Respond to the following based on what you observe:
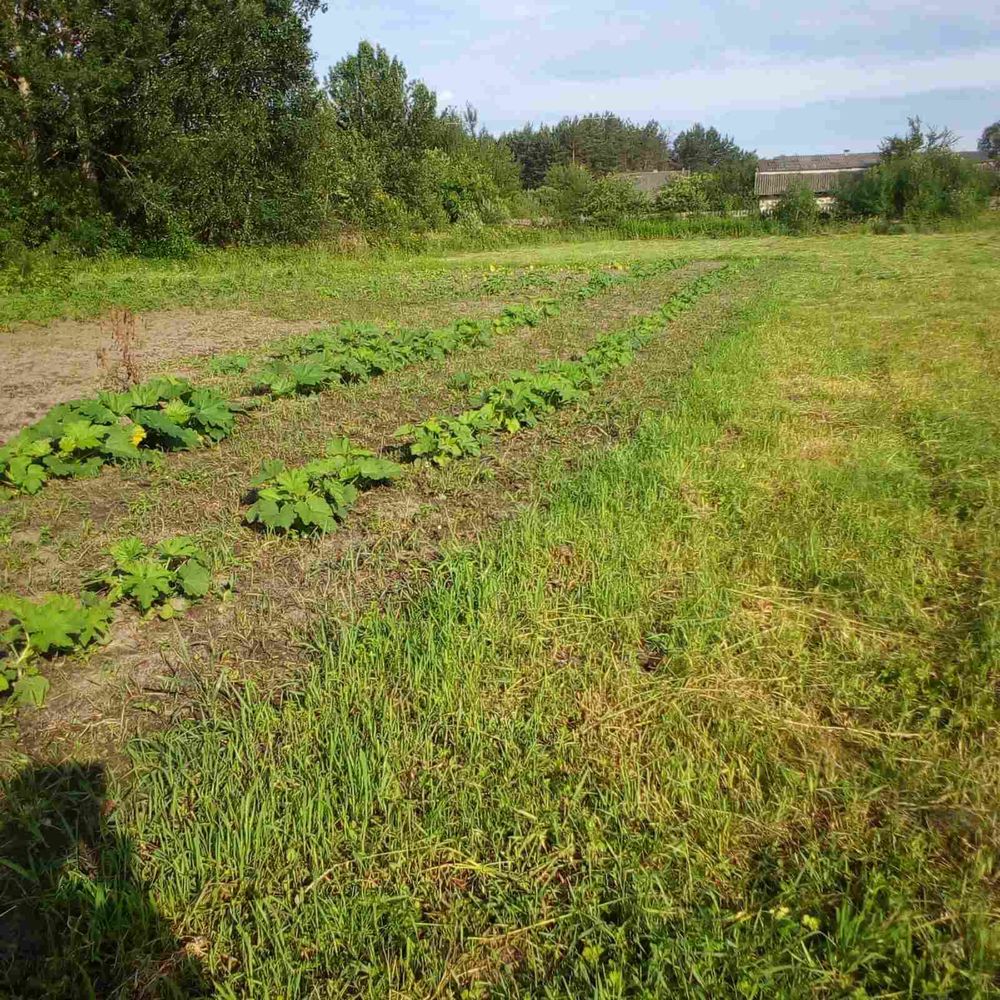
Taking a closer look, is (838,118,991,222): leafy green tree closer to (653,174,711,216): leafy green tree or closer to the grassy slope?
the grassy slope

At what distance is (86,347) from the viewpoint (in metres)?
8.34

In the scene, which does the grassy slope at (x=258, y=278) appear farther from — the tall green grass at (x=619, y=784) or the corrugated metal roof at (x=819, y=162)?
the corrugated metal roof at (x=819, y=162)

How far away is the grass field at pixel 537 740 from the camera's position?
1525 millimetres

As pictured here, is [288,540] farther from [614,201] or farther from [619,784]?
[614,201]

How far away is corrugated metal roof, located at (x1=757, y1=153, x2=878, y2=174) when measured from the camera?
53.8 m

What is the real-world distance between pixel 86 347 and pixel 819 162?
199ft

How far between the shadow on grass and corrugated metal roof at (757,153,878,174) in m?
59.0

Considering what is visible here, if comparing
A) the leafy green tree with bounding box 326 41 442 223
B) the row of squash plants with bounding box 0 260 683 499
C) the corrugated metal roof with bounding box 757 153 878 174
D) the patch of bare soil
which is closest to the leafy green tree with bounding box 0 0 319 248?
the leafy green tree with bounding box 326 41 442 223

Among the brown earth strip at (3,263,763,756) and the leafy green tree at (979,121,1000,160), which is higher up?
the leafy green tree at (979,121,1000,160)

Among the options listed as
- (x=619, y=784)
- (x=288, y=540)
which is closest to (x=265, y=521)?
(x=288, y=540)

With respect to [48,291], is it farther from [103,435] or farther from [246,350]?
[103,435]

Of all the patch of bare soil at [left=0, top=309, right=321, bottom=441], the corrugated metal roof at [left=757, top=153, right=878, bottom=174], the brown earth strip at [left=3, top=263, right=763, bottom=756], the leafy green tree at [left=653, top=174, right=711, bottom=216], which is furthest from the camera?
the corrugated metal roof at [left=757, top=153, right=878, bottom=174]

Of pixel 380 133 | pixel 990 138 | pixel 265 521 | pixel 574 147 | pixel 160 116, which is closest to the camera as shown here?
pixel 265 521

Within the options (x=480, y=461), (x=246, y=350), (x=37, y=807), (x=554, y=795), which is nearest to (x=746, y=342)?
(x=480, y=461)
